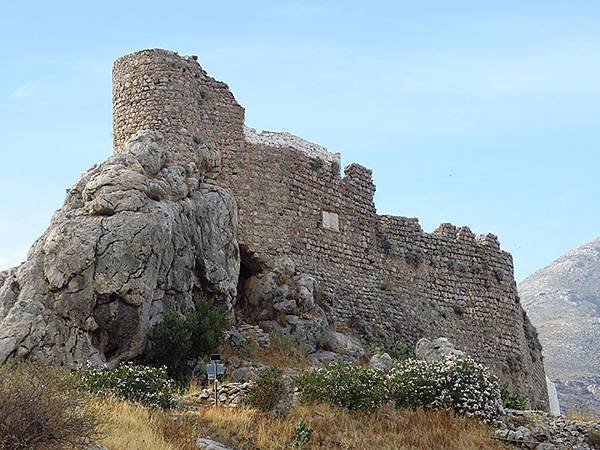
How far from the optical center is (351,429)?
1411 centimetres

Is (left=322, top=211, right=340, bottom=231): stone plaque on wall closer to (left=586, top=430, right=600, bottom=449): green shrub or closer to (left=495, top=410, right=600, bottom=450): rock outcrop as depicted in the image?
(left=495, top=410, right=600, bottom=450): rock outcrop

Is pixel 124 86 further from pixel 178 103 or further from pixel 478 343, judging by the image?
pixel 478 343

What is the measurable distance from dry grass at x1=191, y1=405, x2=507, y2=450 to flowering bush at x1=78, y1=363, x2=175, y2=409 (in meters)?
0.79

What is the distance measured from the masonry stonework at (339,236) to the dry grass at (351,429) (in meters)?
7.43

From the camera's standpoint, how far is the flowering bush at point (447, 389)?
15.6 m

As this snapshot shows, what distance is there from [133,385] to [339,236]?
35.1ft

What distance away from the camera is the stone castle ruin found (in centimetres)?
1828

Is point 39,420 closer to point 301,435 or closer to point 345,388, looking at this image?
point 301,435

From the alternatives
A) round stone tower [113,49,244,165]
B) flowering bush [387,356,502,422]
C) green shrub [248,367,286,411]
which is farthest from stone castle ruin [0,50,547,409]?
flowering bush [387,356,502,422]

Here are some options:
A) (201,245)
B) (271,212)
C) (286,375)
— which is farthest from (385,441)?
(271,212)

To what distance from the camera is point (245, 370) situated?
58.8 feet

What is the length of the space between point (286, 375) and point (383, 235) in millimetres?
8739

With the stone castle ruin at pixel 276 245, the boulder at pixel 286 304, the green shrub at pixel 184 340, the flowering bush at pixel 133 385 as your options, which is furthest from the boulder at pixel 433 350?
the flowering bush at pixel 133 385

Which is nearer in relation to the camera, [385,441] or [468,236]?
[385,441]
